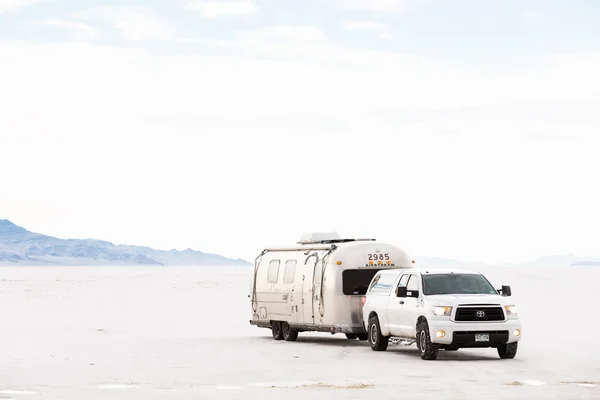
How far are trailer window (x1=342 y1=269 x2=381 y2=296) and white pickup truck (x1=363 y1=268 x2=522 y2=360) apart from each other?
2.46 metres

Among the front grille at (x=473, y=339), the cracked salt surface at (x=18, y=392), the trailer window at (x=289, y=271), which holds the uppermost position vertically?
the trailer window at (x=289, y=271)

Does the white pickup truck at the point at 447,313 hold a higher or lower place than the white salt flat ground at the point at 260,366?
higher

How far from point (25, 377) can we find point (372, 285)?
965 centimetres

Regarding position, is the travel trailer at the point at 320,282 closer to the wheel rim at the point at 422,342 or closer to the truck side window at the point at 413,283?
the truck side window at the point at 413,283

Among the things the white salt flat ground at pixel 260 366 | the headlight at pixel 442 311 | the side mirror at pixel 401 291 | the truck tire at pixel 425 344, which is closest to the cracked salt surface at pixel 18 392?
the white salt flat ground at pixel 260 366

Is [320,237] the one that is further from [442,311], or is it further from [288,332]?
[442,311]

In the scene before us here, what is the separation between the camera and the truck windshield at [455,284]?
24.6 m

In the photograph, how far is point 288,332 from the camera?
1227 inches

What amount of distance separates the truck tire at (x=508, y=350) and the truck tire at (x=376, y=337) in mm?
2964

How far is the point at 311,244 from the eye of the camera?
31047mm

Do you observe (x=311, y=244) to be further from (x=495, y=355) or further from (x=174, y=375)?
(x=174, y=375)

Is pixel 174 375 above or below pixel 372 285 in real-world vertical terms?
below

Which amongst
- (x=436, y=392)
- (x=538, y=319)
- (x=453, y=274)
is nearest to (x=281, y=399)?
(x=436, y=392)

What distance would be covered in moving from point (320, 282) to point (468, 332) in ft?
21.0
